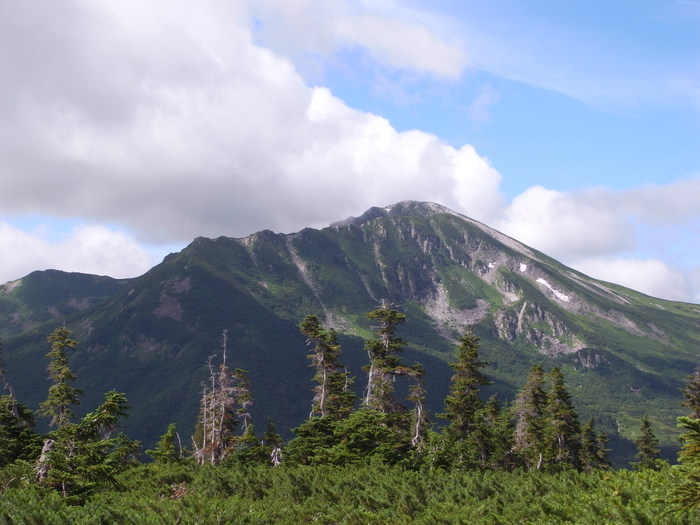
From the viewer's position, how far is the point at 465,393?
4525cm

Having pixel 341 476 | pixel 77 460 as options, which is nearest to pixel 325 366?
pixel 341 476

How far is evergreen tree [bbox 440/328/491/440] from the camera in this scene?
45094mm

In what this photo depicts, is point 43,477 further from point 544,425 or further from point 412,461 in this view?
point 544,425

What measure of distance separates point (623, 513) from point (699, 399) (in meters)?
35.5

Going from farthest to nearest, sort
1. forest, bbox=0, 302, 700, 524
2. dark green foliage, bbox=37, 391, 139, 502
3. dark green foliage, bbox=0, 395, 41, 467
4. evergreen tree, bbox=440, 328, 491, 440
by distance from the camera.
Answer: evergreen tree, bbox=440, 328, 491, 440 < dark green foliage, bbox=0, 395, 41, 467 < dark green foliage, bbox=37, 391, 139, 502 < forest, bbox=0, 302, 700, 524

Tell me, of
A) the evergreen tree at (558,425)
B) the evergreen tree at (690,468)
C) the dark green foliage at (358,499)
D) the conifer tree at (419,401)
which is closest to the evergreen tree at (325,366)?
the conifer tree at (419,401)

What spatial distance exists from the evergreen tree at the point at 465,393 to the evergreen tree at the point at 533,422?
38.5 ft

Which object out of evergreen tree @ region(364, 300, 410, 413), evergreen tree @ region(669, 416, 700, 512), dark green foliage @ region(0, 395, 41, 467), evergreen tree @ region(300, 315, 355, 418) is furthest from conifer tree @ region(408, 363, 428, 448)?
evergreen tree @ region(669, 416, 700, 512)

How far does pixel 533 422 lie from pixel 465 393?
14256 mm

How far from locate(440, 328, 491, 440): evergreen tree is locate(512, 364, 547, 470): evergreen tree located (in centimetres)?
1173

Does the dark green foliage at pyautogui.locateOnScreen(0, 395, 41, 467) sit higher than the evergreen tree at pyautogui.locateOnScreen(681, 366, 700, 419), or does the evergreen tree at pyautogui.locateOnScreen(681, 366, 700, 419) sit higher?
the evergreen tree at pyautogui.locateOnScreen(681, 366, 700, 419)

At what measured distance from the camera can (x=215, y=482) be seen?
2652cm

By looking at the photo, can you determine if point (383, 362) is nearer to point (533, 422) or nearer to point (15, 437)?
point (533, 422)

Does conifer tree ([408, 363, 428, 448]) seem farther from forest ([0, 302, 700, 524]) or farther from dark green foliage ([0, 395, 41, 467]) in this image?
dark green foliage ([0, 395, 41, 467])
